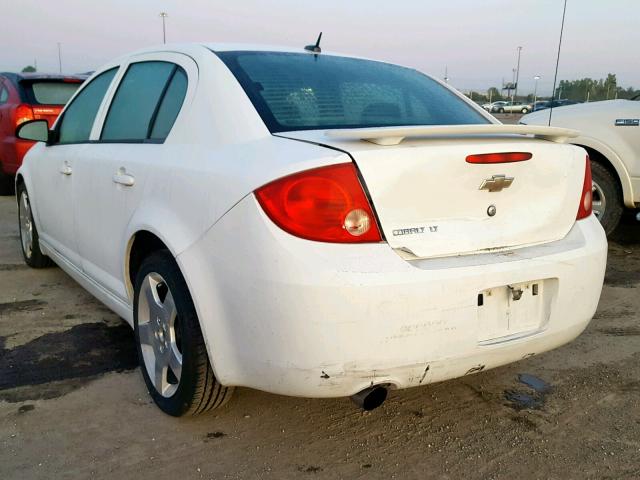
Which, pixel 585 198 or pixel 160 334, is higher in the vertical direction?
pixel 585 198

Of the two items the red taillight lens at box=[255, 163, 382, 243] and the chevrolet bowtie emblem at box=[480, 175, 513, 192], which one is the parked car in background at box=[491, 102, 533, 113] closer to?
the chevrolet bowtie emblem at box=[480, 175, 513, 192]

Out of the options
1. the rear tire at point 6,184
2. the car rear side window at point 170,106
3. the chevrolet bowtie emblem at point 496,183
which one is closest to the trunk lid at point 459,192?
the chevrolet bowtie emblem at point 496,183

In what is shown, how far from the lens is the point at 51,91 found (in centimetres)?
783

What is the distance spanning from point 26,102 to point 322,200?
22.5 ft

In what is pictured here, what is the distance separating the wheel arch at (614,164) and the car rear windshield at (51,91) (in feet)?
20.0

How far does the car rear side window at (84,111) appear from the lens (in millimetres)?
3602

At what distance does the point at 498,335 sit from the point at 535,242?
1.39ft

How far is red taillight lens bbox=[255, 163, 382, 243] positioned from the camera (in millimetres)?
2008

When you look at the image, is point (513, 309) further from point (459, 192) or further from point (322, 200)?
point (322, 200)

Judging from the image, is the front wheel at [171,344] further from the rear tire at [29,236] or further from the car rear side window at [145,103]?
the rear tire at [29,236]

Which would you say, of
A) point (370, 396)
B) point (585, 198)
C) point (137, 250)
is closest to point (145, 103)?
point (137, 250)

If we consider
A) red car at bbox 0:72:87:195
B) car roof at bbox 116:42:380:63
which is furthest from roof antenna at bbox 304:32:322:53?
red car at bbox 0:72:87:195

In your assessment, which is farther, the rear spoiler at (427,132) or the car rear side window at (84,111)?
the car rear side window at (84,111)

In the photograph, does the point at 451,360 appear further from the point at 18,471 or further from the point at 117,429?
the point at 18,471
